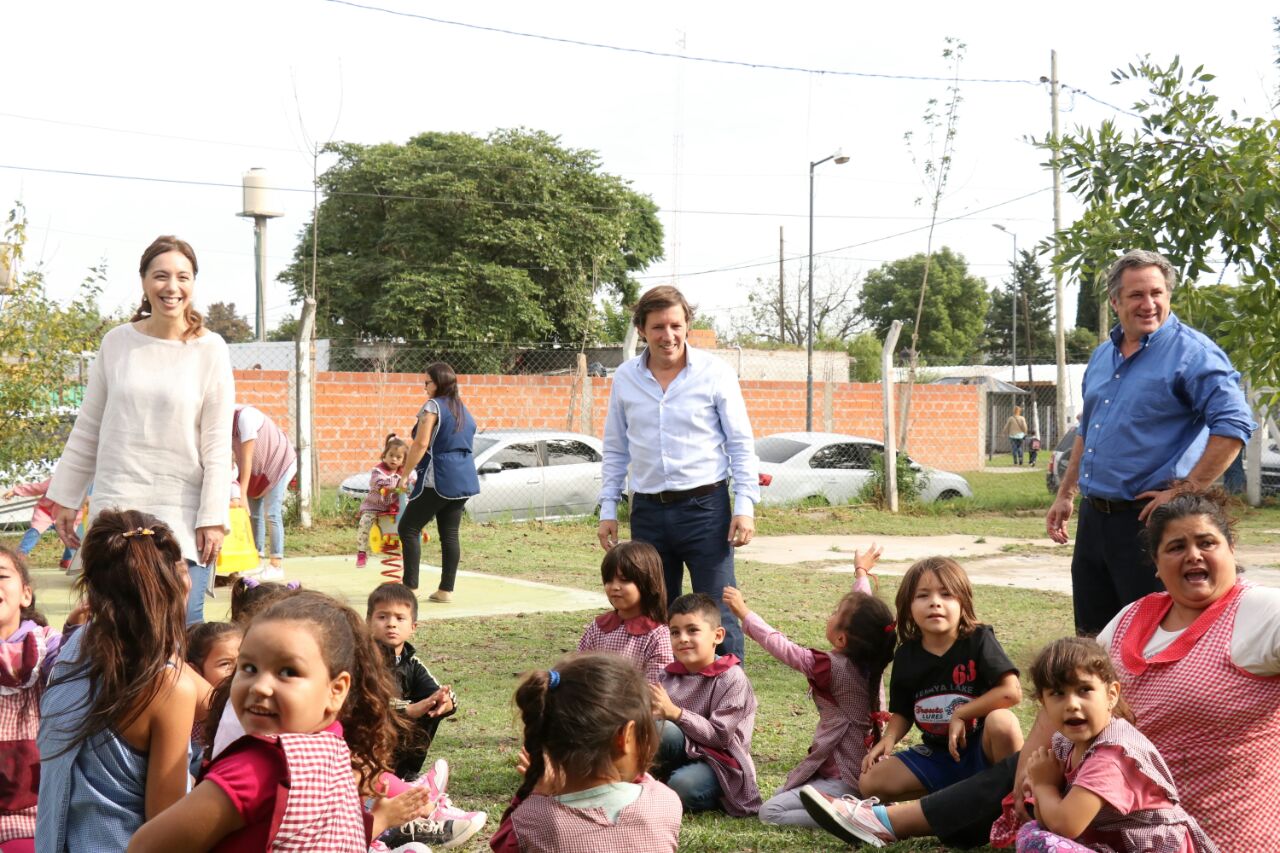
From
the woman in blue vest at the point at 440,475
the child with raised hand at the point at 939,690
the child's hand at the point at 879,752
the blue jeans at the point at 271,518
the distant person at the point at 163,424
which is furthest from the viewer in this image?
the blue jeans at the point at 271,518

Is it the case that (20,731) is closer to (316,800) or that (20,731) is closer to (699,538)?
(316,800)

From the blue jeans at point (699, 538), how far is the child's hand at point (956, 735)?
46.2 inches

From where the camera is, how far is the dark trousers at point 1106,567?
14.5ft

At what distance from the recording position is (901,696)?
4332 mm

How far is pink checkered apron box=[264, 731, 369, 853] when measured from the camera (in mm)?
2281

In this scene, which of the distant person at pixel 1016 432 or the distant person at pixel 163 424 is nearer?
the distant person at pixel 163 424

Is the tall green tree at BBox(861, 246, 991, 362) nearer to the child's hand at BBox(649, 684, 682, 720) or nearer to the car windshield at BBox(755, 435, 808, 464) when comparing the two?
the car windshield at BBox(755, 435, 808, 464)

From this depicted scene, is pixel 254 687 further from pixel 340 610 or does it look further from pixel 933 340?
pixel 933 340

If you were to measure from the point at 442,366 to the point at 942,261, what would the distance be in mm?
58344

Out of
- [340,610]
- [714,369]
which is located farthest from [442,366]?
[340,610]

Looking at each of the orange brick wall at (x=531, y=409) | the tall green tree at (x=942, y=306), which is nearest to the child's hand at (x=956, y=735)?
the orange brick wall at (x=531, y=409)

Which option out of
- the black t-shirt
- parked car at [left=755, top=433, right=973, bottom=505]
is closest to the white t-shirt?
the black t-shirt

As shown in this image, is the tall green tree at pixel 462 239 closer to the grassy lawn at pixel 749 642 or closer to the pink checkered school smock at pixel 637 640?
the grassy lawn at pixel 749 642

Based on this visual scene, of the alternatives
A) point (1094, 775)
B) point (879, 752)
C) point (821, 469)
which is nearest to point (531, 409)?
point (821, 469)
